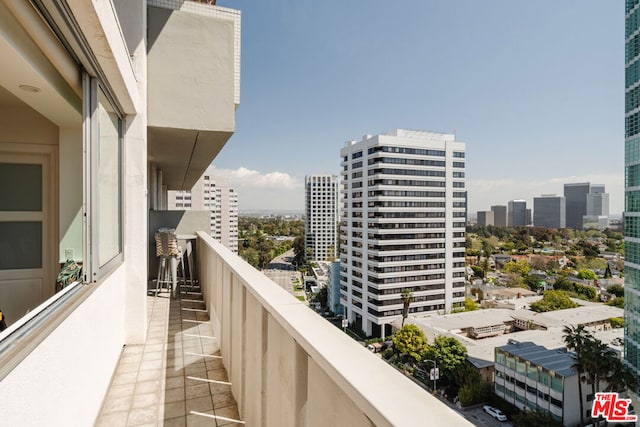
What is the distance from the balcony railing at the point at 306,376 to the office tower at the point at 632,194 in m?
23.3

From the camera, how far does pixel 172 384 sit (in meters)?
2.45

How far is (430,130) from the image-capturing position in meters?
37.9

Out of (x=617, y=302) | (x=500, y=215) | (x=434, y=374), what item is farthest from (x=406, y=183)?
(x=500, y=215)

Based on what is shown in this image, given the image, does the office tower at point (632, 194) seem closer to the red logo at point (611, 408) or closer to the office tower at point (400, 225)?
the red logo at point (611, 408)

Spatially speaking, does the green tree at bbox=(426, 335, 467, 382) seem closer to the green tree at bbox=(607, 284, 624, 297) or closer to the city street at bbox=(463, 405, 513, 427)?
the city street at bbox=(463, 405, 513, 427)

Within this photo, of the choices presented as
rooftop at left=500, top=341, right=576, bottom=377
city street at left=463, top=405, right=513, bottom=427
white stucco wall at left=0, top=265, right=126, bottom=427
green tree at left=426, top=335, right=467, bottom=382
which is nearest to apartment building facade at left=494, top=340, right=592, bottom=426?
rooftop at left=500, top=341, right=576, bottom=377

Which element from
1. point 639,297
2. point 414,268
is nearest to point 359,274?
point 414,268

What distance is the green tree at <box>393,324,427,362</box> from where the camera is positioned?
79.6ft

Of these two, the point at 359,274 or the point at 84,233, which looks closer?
the point at 84,233

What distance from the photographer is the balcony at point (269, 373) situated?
2.01 ft

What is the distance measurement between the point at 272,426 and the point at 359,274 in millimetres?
34579

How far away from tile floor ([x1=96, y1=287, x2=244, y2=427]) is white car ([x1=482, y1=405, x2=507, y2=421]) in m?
21.8

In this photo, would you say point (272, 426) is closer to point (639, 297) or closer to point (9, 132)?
point (9, 132)

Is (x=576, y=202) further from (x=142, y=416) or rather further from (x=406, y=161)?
(x=142, y=416)
